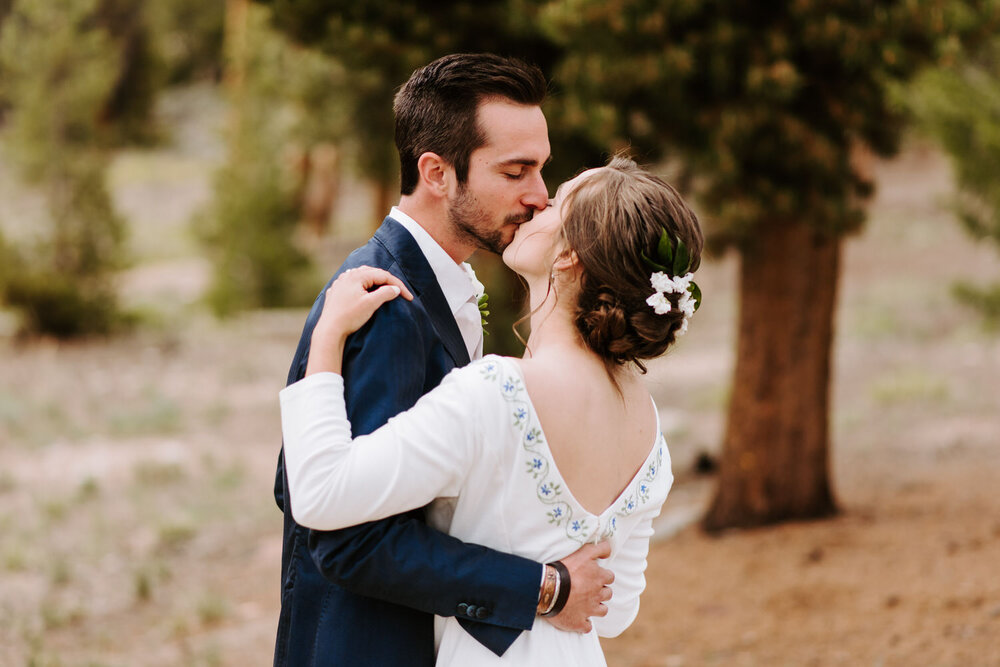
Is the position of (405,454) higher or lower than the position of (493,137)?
lower

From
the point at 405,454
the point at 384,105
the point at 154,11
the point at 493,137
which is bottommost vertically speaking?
the point at 405,454

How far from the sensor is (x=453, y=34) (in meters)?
5.57

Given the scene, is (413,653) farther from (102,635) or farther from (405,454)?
(102,635)

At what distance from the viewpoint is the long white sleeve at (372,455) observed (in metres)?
1.71

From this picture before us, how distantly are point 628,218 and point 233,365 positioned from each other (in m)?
11.8

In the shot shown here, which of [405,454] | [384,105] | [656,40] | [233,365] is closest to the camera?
[405,454]

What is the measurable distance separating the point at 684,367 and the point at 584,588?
1166 centimetres

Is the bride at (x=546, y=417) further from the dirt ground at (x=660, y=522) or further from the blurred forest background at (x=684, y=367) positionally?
the blurred forest background at (x=684, y=367)

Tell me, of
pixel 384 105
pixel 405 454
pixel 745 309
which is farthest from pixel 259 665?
pixel 384 105

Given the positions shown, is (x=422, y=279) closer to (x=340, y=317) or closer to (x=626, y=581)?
(x=340, y=317)

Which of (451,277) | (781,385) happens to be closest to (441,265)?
(451,277)

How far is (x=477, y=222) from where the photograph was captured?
2.14 metres

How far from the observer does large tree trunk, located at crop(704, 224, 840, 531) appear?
6.05m

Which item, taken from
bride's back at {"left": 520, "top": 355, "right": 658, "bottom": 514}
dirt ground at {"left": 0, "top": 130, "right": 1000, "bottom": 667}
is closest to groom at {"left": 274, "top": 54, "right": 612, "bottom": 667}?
bride's back at {"left": 520, "top": 355, "right": 658, "bottom": 514}
